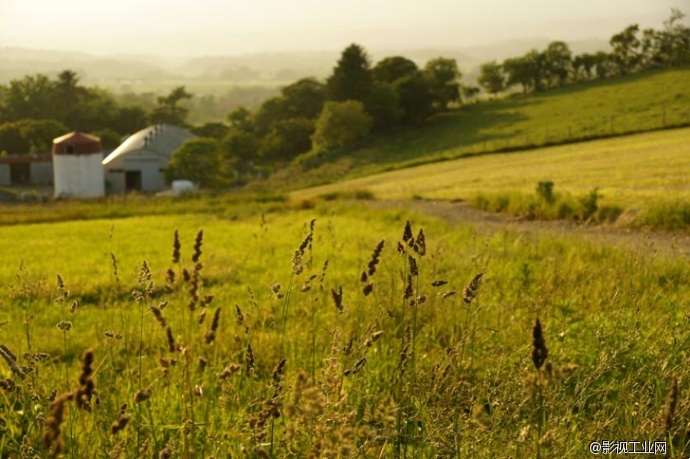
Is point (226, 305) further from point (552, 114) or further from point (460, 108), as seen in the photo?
point (460, 108)

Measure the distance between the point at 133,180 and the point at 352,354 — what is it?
62.2 m

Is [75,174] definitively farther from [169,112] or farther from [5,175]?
[169,112]

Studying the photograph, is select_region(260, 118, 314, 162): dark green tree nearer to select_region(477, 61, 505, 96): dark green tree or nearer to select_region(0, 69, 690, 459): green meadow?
select_region(477, 61, 505, 96): dark green tree

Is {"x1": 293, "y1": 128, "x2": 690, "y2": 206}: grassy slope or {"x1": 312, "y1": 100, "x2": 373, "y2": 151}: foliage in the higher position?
{"x1": 312, "y1": 100, "x2": 373, "y2": 151}: foliage

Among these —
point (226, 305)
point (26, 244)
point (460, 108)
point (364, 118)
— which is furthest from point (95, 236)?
point (460, 108)

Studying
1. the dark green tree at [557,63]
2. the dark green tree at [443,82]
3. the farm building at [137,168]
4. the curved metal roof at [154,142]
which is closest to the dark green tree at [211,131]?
the curved metal roof at [154,142]

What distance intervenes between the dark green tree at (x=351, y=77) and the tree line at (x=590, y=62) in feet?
63.6

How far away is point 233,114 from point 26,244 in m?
78.9

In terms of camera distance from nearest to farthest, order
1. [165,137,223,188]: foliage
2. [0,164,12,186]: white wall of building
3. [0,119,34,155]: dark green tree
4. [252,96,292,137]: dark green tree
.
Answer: [165,137,223,188]: foliage → [0,164,12,186]: white wall of building → [0,119,34,155]: dark green tree → [252,96,292,137]: dark green tree

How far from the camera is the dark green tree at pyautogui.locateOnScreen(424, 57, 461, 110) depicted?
79.2 meters

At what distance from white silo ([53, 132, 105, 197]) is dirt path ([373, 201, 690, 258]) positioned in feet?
129

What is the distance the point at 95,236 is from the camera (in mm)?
18672

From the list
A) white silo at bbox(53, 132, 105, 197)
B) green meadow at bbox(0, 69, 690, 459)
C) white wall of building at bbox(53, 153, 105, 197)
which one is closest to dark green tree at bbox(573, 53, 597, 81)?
green meadow at bbox(0, 69, 690, 459)

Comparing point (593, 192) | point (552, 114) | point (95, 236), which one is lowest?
point (95, 236)
